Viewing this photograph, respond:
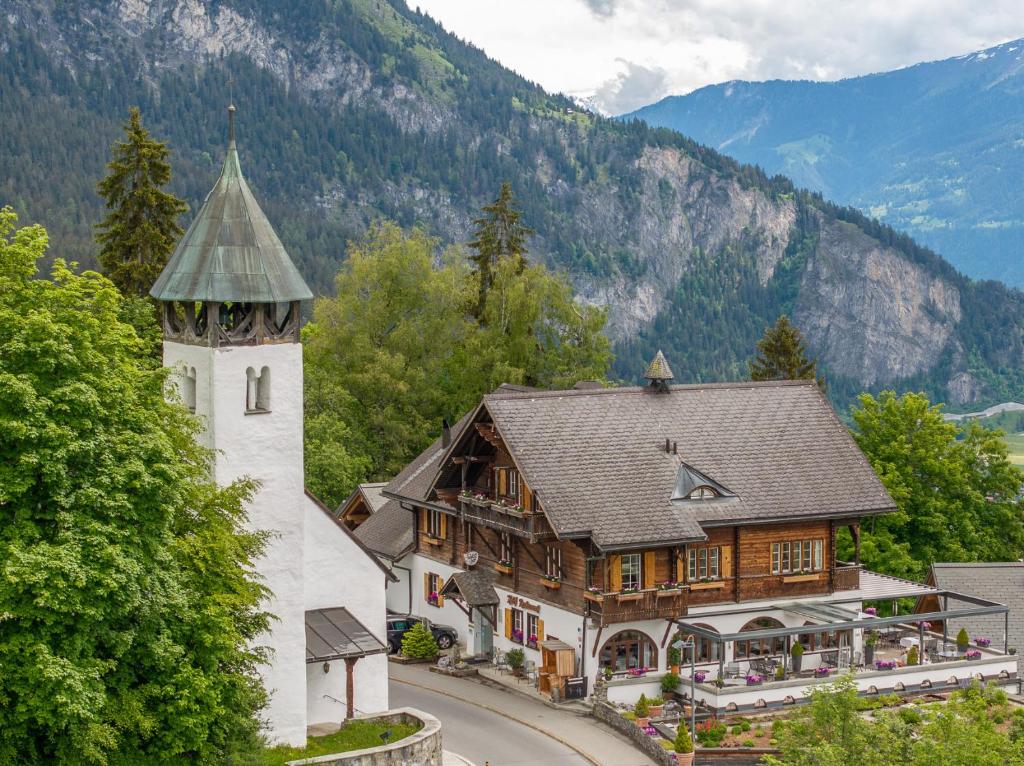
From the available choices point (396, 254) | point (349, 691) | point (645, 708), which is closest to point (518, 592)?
point (645, 708)

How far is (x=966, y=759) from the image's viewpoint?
103 ft

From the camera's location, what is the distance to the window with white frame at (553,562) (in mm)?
49531

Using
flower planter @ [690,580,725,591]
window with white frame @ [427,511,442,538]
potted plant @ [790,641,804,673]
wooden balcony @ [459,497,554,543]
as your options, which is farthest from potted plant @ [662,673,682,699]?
window with white frame @ [427,511,442,538]

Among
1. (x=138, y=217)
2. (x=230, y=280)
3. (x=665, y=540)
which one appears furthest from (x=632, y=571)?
(x=138, y=217)

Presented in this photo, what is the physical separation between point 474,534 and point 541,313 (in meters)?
29.0

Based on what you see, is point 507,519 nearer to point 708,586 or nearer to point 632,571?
point 632,571

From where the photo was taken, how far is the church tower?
123 ft

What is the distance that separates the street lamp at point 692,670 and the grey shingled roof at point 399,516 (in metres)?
12.6

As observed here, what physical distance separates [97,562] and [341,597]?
47.2ft

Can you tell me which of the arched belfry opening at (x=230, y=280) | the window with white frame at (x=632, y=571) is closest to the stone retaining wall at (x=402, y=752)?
the arched belfry opening at (x=230, y=280)

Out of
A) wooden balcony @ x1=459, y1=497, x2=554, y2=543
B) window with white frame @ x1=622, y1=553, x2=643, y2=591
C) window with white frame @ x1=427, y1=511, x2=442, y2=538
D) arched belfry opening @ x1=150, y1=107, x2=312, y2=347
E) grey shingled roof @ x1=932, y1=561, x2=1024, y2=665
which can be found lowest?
grey shingled roof @ x1=932, y1=561, x2=1024, y2=665

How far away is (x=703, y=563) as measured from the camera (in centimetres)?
5038

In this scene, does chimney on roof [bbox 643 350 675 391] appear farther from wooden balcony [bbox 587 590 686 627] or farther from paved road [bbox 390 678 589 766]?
paved road [bbox 390 678 589 766]

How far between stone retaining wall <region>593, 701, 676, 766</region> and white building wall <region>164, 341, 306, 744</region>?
402 inches
